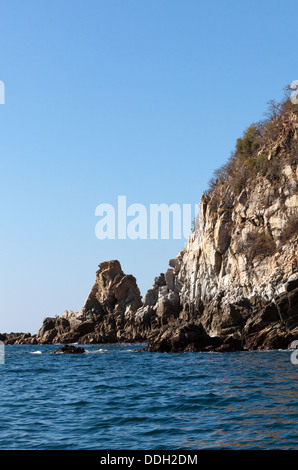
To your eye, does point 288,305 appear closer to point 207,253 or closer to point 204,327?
point 204,327

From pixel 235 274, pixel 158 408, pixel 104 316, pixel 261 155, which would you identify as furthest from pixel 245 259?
pixel 158 408

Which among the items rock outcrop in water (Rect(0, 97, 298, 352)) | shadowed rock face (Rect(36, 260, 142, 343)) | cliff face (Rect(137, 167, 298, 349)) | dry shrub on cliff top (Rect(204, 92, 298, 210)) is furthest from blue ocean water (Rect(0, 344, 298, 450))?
shadowed rock face (Rect(36, 260, 142, 343))

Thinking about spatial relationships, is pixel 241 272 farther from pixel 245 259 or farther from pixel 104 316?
pixel 104 316

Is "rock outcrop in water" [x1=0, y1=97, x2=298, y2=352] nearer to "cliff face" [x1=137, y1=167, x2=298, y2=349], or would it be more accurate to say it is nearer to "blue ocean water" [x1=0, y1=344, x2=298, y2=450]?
"cliff face" [x1=137, y1=167, x2=298, y2=349]

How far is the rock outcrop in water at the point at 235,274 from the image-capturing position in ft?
162

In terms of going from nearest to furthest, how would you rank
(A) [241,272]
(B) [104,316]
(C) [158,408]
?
(C) [158,408] → (A) [241,272] → (B) [104,316]

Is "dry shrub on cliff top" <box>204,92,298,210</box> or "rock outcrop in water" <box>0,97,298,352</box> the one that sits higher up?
"dry shrub on cliff top" <box>204,92,298,210</box>

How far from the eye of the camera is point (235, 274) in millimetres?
59094

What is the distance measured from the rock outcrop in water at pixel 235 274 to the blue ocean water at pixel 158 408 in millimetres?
13440

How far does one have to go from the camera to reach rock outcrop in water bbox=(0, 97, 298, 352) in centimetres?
4947

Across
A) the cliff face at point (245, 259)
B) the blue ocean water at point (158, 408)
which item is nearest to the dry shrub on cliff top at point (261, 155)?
the cliff face at point (245, 259)

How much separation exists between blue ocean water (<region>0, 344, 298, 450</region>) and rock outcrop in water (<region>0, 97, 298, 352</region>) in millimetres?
13440

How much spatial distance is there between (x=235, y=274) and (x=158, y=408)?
129ft

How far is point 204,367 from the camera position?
35000 mm
